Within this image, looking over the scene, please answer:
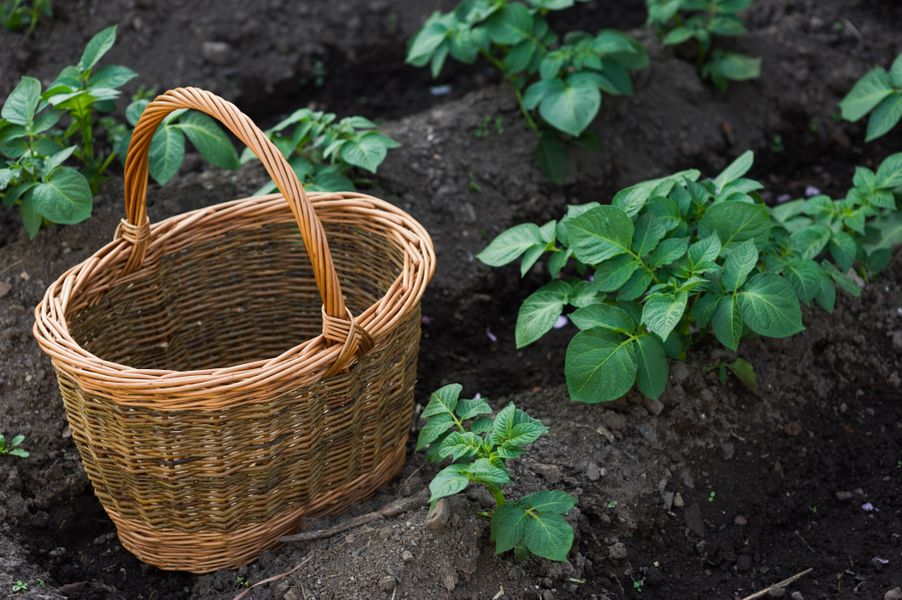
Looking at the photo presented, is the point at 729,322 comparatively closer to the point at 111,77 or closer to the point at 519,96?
the point at 519,96

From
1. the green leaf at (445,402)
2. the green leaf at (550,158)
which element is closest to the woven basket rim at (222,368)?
the green leaf at (445,402)

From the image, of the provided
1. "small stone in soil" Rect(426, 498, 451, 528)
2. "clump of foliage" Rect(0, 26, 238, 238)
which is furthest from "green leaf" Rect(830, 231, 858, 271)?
"clump of foliage" Rect(0, 26, 238, 238)

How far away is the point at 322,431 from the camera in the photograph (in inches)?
90.7

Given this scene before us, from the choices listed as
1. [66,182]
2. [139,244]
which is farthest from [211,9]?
[139,244]

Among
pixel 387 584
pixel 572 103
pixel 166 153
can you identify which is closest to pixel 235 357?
pixel 166 153

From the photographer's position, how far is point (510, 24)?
3387mm

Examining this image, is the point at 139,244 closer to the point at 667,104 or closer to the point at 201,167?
the point at 201,167

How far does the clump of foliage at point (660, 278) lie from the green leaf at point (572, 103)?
25.0 inches

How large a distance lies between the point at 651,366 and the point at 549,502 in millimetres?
450


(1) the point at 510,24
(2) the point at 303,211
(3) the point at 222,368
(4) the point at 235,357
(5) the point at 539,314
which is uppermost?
(2) the point at 303,211

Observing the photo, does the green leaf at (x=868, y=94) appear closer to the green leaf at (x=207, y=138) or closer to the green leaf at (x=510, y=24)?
the green leaf at (x=510, y=24)

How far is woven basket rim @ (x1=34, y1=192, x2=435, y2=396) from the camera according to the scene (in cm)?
205

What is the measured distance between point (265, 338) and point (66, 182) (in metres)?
0.68

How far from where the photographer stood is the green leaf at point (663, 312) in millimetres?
2293
